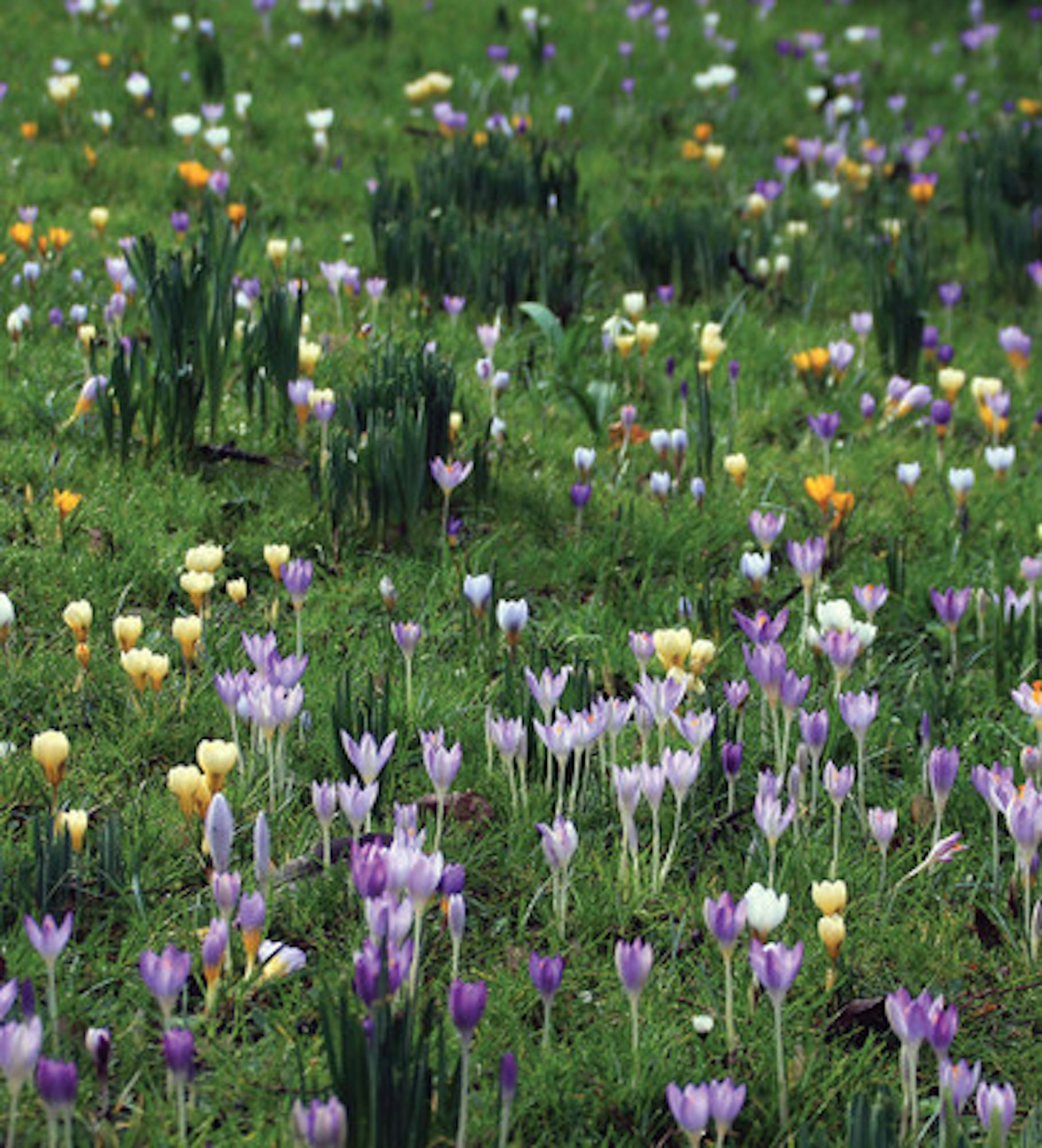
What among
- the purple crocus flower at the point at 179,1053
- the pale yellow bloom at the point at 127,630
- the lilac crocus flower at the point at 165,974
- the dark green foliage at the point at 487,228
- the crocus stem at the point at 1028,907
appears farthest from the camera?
the dark green foliage at the point at 487,228

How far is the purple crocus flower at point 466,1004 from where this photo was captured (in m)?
1.84

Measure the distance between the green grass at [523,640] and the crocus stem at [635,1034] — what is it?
0.08 ft

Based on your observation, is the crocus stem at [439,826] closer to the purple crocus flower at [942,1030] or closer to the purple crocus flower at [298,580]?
the purple crocus flower at [298,580]

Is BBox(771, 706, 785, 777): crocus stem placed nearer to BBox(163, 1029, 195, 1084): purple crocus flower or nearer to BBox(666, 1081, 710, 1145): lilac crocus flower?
BBox(666, 1081, 710, 1145): lilac crocus flower

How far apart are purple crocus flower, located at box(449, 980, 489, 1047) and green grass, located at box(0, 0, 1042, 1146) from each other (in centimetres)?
28

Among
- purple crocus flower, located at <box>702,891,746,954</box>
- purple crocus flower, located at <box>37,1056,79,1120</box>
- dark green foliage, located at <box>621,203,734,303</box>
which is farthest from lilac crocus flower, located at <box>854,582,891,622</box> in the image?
dark green foliage, located at <box>621,203,734,303</box>

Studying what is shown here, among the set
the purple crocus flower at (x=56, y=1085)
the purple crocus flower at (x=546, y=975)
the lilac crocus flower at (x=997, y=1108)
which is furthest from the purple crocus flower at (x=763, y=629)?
the purple crocus flower at (x=56, y=1085)

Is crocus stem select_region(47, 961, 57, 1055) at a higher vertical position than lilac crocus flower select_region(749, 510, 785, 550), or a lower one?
lower

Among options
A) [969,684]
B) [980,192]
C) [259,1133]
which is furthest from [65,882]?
[980,192]

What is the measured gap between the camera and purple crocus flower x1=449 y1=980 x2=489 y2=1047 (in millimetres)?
1840

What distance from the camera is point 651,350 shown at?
16.9 feet

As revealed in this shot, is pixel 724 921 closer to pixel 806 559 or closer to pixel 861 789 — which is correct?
pixel 861 789

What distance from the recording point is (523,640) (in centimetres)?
340

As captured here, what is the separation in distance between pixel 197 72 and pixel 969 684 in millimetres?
5571
